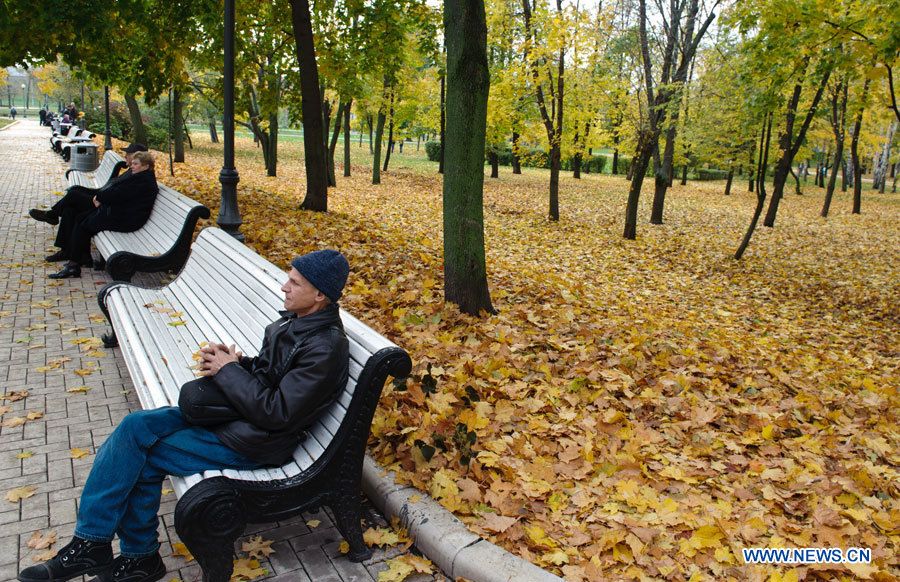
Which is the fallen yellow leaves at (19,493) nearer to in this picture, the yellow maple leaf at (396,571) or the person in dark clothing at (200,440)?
the person in dark clothing at (200,440)

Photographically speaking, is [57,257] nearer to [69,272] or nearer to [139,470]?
[69,272]

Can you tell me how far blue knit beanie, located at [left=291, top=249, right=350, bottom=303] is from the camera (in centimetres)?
273

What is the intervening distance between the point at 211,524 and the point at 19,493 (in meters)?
1.54

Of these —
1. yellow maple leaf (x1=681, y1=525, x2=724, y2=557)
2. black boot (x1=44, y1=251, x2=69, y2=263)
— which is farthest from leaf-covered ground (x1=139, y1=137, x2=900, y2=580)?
black boot (x1=44, y1=251, x2=69, y2=263)

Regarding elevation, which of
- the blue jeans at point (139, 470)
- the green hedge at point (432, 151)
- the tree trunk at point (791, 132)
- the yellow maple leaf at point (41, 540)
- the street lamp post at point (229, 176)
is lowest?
the yellow maple leaf at point (41, 540)

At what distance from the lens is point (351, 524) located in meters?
2.90

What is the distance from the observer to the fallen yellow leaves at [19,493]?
313cm

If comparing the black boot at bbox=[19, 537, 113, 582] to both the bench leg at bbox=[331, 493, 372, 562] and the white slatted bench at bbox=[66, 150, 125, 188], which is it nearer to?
the bench leg at bbox=[331, 493, 372, 562]

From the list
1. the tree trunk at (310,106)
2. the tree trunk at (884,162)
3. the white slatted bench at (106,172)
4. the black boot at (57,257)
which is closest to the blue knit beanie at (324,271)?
the black boot at (57,257)

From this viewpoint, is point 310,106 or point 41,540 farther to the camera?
point 310,106

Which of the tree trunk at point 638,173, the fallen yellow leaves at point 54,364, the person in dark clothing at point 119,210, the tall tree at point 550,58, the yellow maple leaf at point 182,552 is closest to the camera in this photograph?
the yellow maple leaf at point 182,552

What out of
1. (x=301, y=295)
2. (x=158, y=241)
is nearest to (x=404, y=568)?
(x=301, y=295)

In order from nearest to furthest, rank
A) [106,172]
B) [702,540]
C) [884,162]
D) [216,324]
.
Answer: [702,540] < [216,324] < [106,172] < [884,162]

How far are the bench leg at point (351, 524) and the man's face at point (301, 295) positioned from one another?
96cm
